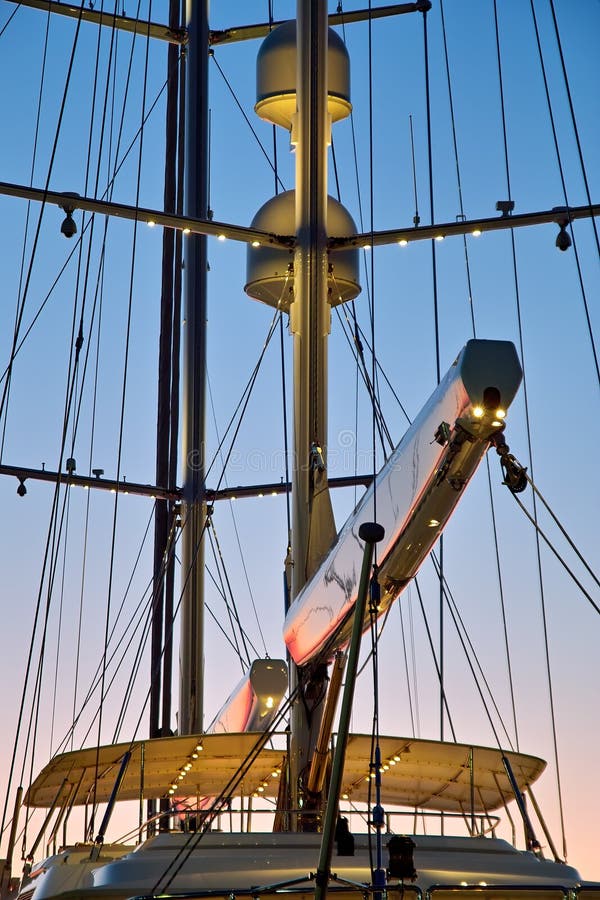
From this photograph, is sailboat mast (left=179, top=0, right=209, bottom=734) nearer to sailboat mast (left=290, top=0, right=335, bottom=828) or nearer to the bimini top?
the bimini top

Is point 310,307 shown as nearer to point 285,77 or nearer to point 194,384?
point 285,77

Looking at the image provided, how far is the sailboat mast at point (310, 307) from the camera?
481 inches

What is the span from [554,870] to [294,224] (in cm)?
737

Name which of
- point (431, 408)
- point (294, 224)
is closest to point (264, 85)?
point (294, 224)

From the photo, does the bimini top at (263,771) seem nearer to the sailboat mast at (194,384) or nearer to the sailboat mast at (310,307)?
the sailboat mast at (310,307)

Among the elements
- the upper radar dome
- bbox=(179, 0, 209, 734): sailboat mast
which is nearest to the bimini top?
bbox=(179, 0, 209, 734): sailboat mast

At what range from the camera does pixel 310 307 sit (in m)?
13.1

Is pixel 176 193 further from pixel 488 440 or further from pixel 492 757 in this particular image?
pixel 488 440

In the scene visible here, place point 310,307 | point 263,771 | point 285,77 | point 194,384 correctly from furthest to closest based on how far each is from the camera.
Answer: point 194,384 → point 285,77 → point 263,771 → point 310,307

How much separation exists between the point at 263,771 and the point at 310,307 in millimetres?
4762

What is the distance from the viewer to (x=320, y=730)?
1101 cm

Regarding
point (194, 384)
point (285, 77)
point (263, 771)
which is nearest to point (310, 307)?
point (285, 77)

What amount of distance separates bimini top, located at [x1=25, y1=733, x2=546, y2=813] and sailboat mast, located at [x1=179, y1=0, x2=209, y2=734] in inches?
148

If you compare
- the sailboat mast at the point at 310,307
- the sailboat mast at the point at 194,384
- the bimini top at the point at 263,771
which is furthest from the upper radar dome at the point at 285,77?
the bimini top at the point at 263,771
